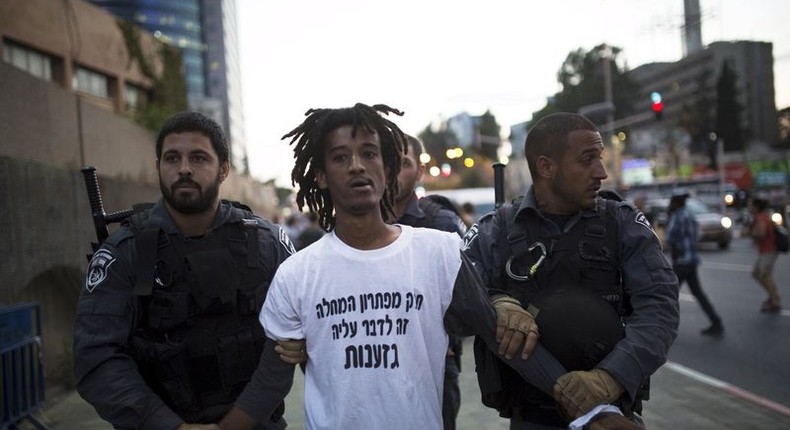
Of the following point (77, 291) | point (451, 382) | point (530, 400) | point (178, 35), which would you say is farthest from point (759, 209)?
point (178, 35)

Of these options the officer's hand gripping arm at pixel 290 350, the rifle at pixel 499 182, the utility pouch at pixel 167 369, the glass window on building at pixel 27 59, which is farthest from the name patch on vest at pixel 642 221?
the glass window on building at pixel 27 59

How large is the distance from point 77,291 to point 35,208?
1384 millimetres

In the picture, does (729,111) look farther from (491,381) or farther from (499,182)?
(491,381)

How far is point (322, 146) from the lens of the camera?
2277 mm

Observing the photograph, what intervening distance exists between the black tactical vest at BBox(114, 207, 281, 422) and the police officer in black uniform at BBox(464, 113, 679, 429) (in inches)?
40.0

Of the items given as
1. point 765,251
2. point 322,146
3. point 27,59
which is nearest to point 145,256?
point 322,146

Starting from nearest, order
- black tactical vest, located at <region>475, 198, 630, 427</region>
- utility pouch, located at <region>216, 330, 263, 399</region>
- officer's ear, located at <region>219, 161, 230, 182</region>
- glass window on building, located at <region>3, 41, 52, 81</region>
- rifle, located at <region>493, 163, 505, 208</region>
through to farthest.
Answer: black tactical vest, located at <region>475, 198, 630, 427</region>
utility pouch, located at <region>216, 330, 263, 399</region>
officer's ear, located at <region>219, 161, 230, 182</region>
rifle, located at <region>493, 163, 505, 208</region>
glass window on building, located at <region>3, 41, 52, 81</region>

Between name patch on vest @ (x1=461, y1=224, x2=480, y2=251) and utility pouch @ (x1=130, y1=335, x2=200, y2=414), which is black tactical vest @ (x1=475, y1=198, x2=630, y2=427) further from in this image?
utility pouch @ (x1=130, y1=335, x2=200, y2=414)

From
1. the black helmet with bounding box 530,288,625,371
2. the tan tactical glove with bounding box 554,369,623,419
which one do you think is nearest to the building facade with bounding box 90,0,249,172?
the black helmet with bounding box 530,288,625,371

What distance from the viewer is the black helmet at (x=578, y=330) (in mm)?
2201

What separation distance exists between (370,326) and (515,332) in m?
0.50

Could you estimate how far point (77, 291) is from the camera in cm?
639

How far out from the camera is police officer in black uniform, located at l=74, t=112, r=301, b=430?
231 cm

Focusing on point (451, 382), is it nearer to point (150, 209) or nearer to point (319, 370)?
point (319, 370)
